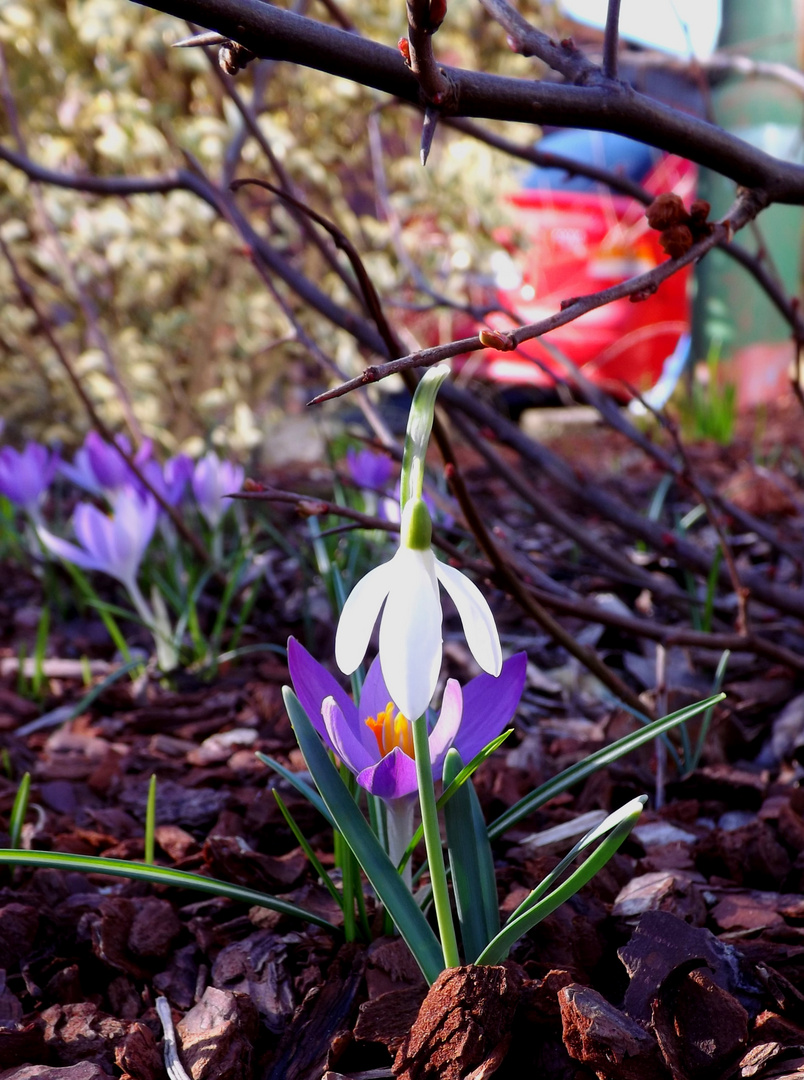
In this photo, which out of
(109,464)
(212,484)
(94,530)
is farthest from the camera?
(212,484)

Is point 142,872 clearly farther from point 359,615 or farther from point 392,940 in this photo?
point 359,615

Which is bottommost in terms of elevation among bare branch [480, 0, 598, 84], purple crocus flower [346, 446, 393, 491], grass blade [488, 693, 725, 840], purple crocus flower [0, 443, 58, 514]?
grass blade [488, 693, 725, 840]

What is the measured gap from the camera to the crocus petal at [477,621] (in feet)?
1.88

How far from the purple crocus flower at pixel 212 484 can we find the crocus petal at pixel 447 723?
4.63 ft

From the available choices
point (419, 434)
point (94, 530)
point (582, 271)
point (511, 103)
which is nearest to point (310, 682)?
point (419, 434)

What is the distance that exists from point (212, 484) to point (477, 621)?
5.35 ft

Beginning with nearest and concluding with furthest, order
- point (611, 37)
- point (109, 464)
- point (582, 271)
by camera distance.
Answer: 1. point (611, 37)
2. point (109, 464)
3. point (582, 271)

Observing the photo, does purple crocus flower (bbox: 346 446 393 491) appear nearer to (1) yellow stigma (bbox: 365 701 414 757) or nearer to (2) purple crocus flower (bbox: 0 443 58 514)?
(2) purple crocus flower (bbox: 0 443 58 514)

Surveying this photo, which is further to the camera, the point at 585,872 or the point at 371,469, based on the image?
the point at 371,469

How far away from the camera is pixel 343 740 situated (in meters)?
0.73

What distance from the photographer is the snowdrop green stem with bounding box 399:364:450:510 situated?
0.58 meters

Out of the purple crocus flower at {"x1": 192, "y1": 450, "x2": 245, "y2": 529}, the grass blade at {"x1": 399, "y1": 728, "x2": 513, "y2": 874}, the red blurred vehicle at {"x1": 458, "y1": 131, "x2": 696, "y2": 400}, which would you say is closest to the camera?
the grass blade at {"x1": 399, "y1": 728, "x2": 513, "y2": 874}

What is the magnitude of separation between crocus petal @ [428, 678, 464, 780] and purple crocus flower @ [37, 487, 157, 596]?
1012mm

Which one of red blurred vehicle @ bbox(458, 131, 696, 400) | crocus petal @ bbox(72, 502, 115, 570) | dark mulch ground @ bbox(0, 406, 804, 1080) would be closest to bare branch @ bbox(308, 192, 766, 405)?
dark mulch ground @ bbox(0, 406, 804, 1080)
